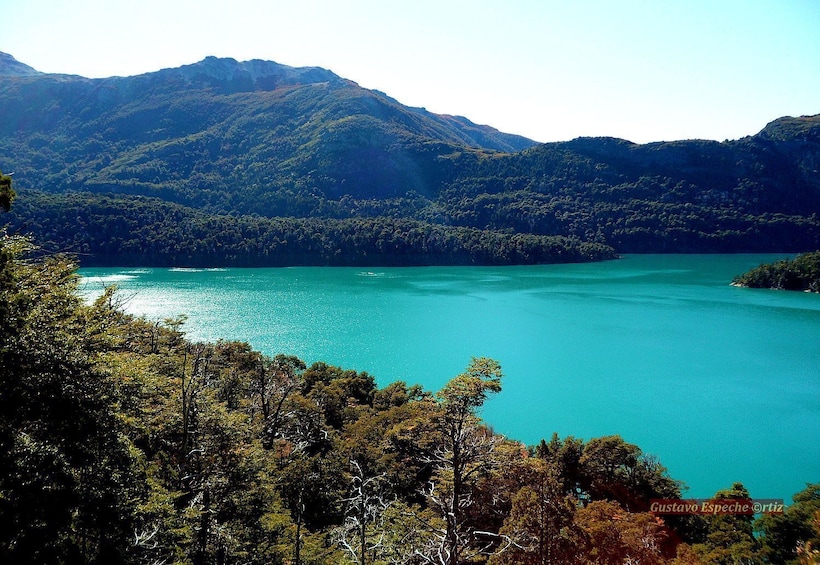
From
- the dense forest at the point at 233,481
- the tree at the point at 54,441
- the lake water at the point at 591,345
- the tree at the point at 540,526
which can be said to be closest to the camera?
the tree at the point at 54,441

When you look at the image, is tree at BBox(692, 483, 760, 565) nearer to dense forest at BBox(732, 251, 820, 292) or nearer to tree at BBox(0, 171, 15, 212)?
tree at BBox(0, 171, 15, 212)

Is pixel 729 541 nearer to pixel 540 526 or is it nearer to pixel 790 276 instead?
pixel 540 526

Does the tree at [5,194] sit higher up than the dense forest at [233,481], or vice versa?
the tree at [5,194]

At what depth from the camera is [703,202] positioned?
18362 cm

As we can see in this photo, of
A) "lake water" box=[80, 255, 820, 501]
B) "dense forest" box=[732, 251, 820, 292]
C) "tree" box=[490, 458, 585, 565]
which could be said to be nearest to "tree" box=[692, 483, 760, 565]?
"tree" box=[490, 458, 585, 565]

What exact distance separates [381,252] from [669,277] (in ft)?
239

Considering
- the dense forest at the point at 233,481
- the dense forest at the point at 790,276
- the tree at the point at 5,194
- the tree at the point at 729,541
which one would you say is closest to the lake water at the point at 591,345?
the dense forest at the point at 233,481

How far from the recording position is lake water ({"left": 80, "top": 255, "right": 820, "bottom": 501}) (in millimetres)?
30203

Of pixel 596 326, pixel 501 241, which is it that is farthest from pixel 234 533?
pixel 501 241

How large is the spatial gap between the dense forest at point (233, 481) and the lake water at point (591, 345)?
278 cm

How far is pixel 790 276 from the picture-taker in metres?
85.8

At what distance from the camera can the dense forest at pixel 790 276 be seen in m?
83.4

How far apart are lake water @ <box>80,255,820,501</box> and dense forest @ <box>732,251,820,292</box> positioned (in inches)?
224

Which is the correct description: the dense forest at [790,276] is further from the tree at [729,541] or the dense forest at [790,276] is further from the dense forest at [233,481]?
the tree at [729,541]
